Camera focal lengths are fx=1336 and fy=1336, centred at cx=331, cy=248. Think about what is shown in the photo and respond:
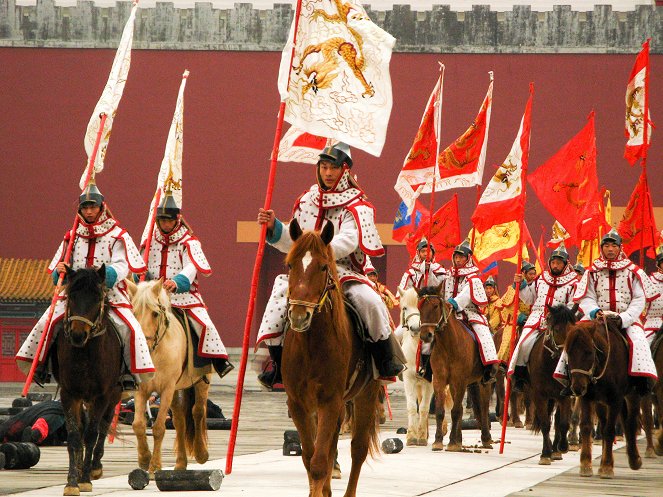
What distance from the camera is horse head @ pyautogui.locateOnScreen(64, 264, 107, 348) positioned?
10.1m

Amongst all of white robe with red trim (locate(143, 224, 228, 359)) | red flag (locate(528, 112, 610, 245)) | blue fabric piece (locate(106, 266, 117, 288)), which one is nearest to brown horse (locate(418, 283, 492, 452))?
red flag (locate(528, 112, 610, 245))

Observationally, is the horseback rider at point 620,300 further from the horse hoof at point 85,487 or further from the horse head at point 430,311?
the horse hoof at point 85,487

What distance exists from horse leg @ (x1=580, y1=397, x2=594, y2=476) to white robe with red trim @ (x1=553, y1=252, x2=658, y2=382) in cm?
43

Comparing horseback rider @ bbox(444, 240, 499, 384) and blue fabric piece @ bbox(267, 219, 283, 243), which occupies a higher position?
blue fabric piece @ bbox(267, 219, 283, 243)

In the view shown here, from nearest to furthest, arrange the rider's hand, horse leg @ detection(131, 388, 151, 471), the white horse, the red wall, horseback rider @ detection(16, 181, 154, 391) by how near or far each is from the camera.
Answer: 1. the rider's hand
2. horseback rider @ detection(16, 181, 154, 391)
3. horse leg @ detection(131, 388, 151, 471)
4. the white horse
5. the red wall

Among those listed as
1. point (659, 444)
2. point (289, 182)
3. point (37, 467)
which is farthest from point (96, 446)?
point (289, 182)

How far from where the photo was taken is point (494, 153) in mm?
34594

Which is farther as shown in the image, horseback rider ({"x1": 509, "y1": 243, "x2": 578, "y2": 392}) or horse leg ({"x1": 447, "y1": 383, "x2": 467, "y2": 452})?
horse leg ({"x1": 447, "y1": 383, "x2": 467, "y2": 452})

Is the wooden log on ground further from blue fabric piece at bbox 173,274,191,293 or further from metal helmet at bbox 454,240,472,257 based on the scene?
metal helmet at bbox 454,240,472,257

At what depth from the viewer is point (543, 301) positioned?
1569 cm

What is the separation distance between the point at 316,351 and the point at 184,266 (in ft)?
12.9

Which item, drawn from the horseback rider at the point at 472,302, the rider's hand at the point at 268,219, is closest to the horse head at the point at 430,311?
the horseback rider at the point at 472,302

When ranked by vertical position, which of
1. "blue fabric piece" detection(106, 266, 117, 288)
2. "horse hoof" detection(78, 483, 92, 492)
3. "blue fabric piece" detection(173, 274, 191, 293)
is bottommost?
"horse hoof" detection(78, 483, 92, 492)

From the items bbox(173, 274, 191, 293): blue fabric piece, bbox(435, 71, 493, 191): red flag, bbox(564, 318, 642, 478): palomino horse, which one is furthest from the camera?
bbox(435, 71, 493, 191): red flag
